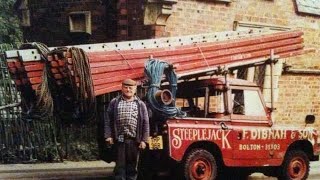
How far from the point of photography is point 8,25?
24141 millimetres

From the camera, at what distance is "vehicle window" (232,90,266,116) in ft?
32.0

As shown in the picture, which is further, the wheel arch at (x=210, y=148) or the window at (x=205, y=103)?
the window at (x=205, y=103)

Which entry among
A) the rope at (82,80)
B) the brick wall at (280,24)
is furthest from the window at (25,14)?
the rope at (82,80)

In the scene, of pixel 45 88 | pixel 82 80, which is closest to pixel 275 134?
pixel 82 80

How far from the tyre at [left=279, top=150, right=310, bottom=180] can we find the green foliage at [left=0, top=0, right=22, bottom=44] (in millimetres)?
15704

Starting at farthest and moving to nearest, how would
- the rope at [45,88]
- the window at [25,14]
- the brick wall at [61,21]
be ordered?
the window at [25,14] < the brick wall at [61,21] < the rope at [45,88]

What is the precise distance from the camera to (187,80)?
10.8 metres

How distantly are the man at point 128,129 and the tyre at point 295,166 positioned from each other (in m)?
3.32

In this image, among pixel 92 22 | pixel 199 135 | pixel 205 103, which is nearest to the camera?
pixel 199 135

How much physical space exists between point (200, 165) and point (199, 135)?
0.51 meters

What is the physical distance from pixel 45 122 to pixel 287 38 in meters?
5.81

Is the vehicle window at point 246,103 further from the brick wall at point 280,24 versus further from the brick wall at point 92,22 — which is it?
the brick wall at point 280,24

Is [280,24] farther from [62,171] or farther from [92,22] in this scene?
[62,171]

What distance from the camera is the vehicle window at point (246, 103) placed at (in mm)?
9742
